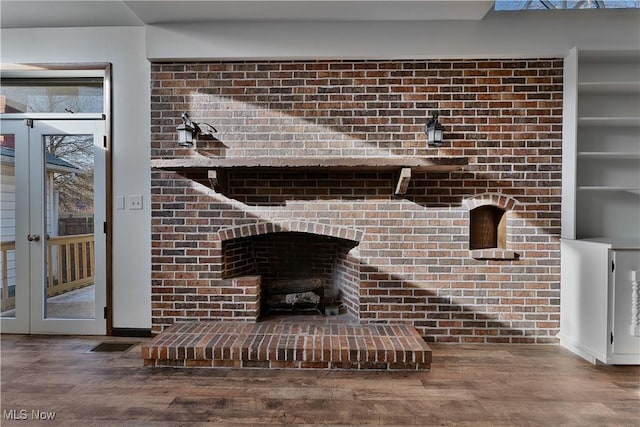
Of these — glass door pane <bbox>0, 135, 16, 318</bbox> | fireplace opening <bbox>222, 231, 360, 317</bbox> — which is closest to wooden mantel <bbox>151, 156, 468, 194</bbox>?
fireplace opening <bbox>222, 231, 360, 317</bbox>

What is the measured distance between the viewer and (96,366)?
2527 millimetres

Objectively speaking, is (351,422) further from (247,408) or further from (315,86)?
(315,86)

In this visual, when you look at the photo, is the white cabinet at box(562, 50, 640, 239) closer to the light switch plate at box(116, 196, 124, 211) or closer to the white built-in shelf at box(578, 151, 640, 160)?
the white built-in shelf at box(578, 151, 640, 160)

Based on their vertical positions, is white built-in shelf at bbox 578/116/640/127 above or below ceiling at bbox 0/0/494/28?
below

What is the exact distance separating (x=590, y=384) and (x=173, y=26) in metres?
3.93

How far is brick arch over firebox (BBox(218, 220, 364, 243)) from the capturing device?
117 inches

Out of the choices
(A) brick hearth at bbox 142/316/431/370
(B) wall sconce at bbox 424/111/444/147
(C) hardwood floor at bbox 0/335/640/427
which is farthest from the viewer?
(B) wall sconce at bbox 424/111/444/147

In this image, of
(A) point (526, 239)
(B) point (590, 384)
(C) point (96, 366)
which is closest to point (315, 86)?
(A) point (526, 239)

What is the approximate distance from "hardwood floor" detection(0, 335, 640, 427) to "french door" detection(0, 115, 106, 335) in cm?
50

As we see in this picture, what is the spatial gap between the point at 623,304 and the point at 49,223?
4.54 metres

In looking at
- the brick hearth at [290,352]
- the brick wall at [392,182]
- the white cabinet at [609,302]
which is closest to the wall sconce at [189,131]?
the brick wall at [392,182]

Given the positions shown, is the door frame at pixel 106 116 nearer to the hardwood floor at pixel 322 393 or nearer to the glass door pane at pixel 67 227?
the glass door pane at pixel 67 227

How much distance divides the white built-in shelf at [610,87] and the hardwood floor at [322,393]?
2091 millimetres

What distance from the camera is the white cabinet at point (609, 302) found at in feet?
8.12
